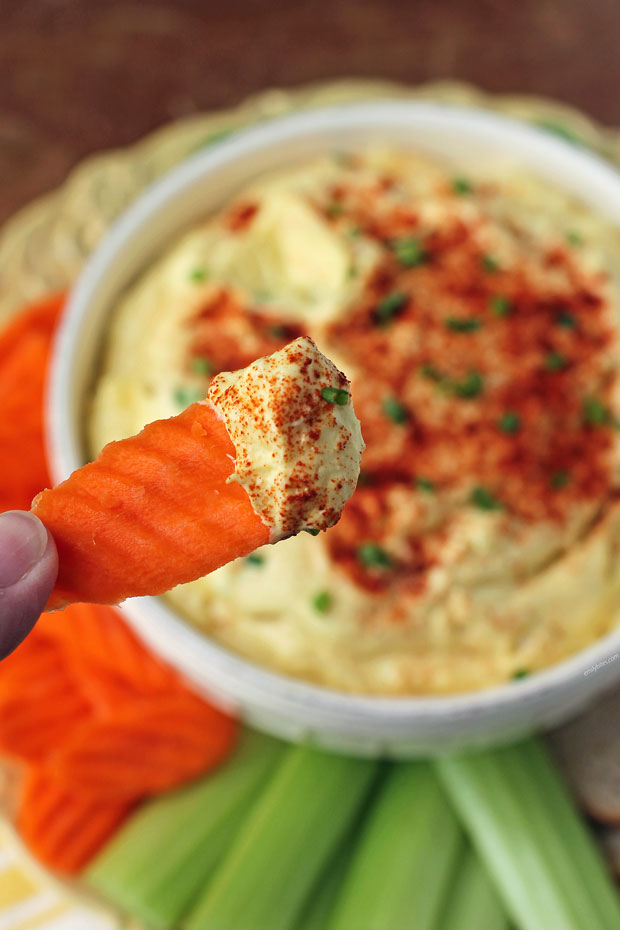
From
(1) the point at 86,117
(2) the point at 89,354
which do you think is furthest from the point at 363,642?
(1) the point at 86,117

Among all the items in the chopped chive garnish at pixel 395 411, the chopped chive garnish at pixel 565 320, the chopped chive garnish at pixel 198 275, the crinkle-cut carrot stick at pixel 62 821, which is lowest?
the crinkle-cut carrot stick at pixel 62 821

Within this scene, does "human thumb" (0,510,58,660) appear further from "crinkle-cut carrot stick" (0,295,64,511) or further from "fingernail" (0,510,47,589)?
"crinkle-cut carrot stick" (0,295,64,511)

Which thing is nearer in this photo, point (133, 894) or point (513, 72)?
point (133, 894)

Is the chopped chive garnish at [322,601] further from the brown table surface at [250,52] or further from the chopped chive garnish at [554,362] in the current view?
the brown table surface at [250,52]

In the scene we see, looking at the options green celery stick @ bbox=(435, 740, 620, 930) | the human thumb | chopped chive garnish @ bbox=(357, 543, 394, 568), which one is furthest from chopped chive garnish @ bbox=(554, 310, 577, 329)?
the human thumb

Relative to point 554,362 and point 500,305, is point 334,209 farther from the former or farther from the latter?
point 554,362

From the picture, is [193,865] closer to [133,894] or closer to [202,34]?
[133,894]

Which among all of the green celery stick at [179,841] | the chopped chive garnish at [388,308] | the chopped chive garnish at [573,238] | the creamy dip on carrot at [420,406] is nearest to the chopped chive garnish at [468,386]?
the creamy dip on carrot at [420,406]
